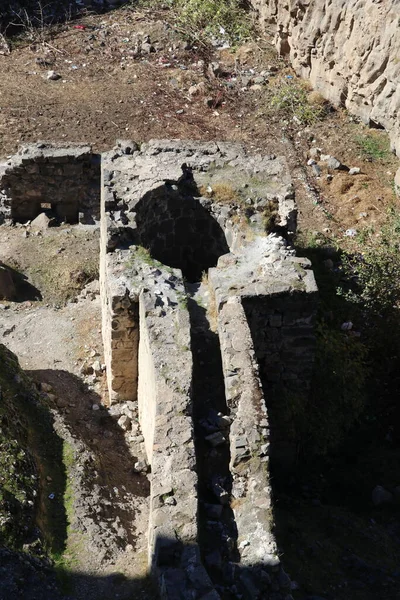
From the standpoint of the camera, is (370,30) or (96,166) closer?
(96,166)

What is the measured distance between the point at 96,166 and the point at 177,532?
24.5 feet

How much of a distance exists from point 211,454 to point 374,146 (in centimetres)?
862

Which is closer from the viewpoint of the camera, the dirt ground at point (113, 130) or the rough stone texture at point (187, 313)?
the rough stone texture at point (187, 313)

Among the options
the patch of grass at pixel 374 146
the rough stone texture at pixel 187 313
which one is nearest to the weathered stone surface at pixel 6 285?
the rough stone texture at pixel 187 313

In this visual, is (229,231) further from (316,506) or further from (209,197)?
(316,506)

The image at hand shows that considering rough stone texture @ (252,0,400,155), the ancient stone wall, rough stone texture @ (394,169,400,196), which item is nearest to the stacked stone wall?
the ancient stone wall

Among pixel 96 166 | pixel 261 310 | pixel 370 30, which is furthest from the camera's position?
pixel 370 30

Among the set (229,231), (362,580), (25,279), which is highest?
(229,231)

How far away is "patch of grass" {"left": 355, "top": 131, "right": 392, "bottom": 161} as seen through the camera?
42.0 ft

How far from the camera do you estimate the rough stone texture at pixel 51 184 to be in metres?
11.0

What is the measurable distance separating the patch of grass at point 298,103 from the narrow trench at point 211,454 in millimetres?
7234

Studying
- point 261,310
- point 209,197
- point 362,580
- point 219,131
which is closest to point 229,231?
point 209,197

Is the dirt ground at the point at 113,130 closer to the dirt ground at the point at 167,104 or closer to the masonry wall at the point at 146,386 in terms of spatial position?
the dirt ground at the point at 167,104

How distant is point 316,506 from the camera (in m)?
7.93
